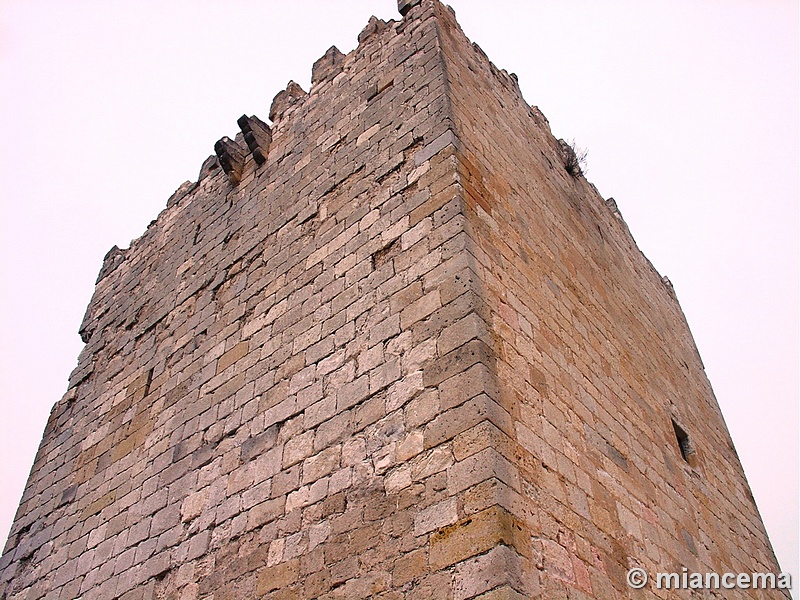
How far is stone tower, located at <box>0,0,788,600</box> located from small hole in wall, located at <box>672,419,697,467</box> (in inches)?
1.4

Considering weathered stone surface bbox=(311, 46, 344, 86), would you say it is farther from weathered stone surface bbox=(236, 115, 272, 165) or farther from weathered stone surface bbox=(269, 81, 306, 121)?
weathered stone surface bbox=(236, 115, 272, 165)

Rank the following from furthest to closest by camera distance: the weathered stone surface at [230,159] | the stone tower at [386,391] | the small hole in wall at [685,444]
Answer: the weathered stone surface at [230,159] < the small hole in wall at [685,444] < the stone tower at [386,391]

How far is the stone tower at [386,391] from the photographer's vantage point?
313 cm

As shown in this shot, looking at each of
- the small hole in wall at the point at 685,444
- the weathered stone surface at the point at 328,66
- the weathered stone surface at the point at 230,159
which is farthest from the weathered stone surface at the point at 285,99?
the small hole in wall at the point at 685,444

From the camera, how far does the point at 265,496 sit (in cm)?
375

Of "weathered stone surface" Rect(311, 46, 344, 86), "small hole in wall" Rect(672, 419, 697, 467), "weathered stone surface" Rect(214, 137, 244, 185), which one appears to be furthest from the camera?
"weathered stone surface" Rect(214, 137, 244, 185)

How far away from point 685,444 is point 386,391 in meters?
3.51

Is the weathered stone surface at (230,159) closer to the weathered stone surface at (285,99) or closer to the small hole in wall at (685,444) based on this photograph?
the weathered stone surface at (285,99)

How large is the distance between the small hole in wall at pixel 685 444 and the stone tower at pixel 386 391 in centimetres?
3

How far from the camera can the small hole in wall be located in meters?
5.71

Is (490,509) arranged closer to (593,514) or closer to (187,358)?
(593,514)

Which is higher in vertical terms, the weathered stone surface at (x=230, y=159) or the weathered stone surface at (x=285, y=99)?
the weathered stone surface at (x=285, y=99)

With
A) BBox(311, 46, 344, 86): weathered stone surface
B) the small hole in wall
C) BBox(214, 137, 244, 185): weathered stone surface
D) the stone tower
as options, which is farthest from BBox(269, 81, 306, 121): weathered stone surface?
the small hole in wall

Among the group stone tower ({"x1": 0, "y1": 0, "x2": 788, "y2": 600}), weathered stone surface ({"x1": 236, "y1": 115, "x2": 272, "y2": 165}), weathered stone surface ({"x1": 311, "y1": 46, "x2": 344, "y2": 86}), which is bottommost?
stone tower ({"x1": 0, "y1": 0, "x2": 788, "y2": 600})
